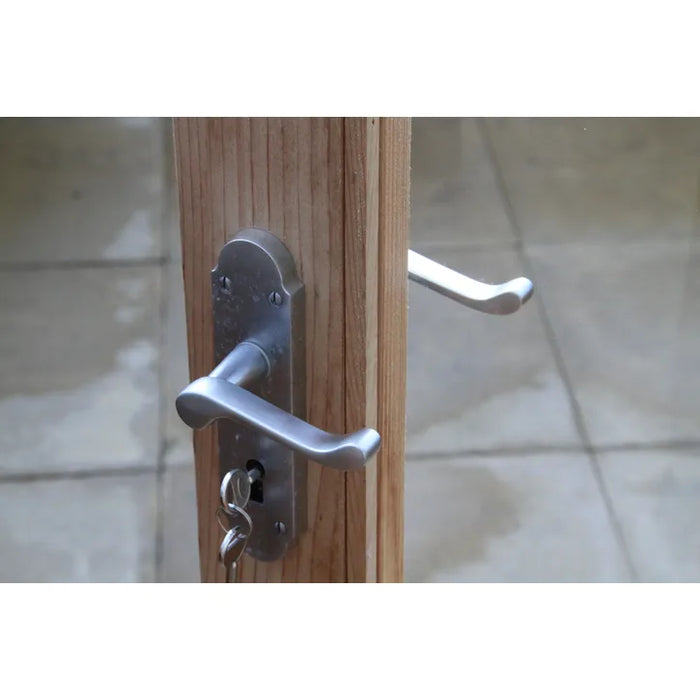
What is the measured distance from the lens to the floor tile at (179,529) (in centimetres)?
130

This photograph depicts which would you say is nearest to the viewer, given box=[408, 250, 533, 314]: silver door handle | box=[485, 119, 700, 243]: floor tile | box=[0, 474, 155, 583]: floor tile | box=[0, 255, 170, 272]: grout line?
box=[408, 250, 533, 314]: silver door handle

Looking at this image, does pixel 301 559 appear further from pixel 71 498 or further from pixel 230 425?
pixel 71 498

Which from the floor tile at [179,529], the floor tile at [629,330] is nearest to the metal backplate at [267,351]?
the floor tile at [179,529]

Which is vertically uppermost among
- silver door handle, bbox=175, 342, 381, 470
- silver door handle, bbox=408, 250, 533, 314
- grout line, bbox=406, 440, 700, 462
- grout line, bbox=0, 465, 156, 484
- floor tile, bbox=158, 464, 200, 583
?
silver door handle, bbox=408, 250, 533, 314

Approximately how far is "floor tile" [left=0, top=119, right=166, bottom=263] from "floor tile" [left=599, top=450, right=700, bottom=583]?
3.00 ft

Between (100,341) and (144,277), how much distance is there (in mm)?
184

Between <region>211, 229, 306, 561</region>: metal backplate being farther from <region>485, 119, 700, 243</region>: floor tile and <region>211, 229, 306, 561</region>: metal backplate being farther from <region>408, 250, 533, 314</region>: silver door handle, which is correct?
<region>485, 119, 700, 243</region>: floor tile

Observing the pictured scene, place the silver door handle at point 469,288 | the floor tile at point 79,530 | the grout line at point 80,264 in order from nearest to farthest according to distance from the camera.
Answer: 1. the silver door handle at point 469,288
2. the floor tile at point 79,530
3. the grout line at point 80,264

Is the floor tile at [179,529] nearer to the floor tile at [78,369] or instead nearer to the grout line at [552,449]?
the floor tile at [78,369]

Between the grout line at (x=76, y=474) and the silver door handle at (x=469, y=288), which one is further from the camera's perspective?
the grout line at (x=76, y=474)

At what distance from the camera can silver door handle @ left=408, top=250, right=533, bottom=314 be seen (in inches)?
19.0

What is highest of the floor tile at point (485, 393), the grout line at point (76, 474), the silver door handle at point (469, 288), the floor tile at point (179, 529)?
the silver door handle at point (469, 288)

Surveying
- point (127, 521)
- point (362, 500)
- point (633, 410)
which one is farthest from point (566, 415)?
point (362, 500)


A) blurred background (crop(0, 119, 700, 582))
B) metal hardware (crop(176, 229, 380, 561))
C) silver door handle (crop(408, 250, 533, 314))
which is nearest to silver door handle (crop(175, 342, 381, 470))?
metal hardware (crop(176, 229, 380, 561))
